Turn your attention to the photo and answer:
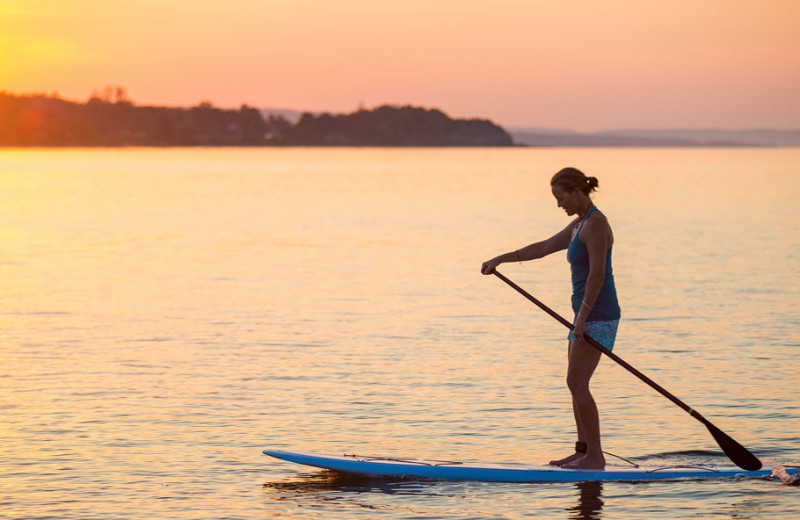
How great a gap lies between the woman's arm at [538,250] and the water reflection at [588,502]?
1.86 m

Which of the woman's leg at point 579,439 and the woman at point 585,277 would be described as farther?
the woman's leg at point 579,439

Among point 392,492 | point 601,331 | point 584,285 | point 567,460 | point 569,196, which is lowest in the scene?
point 392,492

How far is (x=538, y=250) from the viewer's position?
916 cm

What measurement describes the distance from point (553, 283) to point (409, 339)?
26.8 feet

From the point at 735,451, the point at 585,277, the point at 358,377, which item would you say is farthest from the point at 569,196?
the point at 358,377

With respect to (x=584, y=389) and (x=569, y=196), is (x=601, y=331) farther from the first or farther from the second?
(x=569, y=196)

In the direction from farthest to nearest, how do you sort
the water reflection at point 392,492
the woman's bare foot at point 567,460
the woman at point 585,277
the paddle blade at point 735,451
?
the paddle blade at point 735,451, the woman's bare foot at point 567,460, the water reflection at point 392,492, the woman at point 585,277

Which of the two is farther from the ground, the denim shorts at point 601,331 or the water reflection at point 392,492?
the denim shorts at point 601,331

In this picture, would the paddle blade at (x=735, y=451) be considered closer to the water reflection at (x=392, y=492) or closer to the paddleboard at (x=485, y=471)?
the paddleboard at (x=485, y=471)

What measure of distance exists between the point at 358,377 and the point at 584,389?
5.86 meters

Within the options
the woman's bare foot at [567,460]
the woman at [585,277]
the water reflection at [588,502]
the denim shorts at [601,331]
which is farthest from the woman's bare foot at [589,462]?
the denim shorts at [601,331]

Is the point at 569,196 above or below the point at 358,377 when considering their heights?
above

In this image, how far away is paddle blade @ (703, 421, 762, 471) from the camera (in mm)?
9508

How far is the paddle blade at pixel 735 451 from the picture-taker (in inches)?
374
